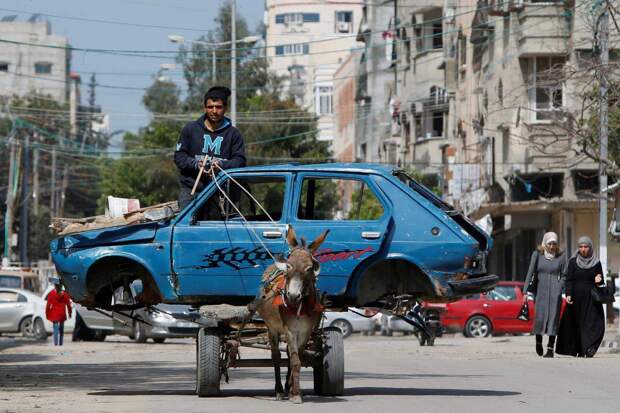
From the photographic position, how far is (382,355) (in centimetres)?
2795

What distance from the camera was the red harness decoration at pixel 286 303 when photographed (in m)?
14.1

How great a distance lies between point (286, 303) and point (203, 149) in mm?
2628

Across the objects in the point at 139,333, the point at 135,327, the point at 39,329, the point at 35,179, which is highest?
the point at 35,179

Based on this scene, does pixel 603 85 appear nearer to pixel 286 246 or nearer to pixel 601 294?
pixel 601 294

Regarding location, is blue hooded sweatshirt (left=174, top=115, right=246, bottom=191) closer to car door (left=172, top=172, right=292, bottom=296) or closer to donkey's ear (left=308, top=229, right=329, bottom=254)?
car door (left=172, top=172, right=292, bottom=296)

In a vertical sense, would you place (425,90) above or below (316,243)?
above

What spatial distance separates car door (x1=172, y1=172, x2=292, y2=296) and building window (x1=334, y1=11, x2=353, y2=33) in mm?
133673

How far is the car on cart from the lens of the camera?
15.0m

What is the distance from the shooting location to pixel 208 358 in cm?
1489

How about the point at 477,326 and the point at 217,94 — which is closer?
the point at 217,94

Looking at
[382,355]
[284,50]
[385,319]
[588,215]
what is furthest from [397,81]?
[284,50]

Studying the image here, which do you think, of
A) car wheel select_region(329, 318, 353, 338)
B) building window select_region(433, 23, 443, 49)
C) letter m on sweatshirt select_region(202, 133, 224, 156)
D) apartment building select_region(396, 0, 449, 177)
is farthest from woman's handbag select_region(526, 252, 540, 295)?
building window select_region(433, 23, 443, 49)

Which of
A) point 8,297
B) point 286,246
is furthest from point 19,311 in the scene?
point 286,246

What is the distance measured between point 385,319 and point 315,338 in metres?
31.2
